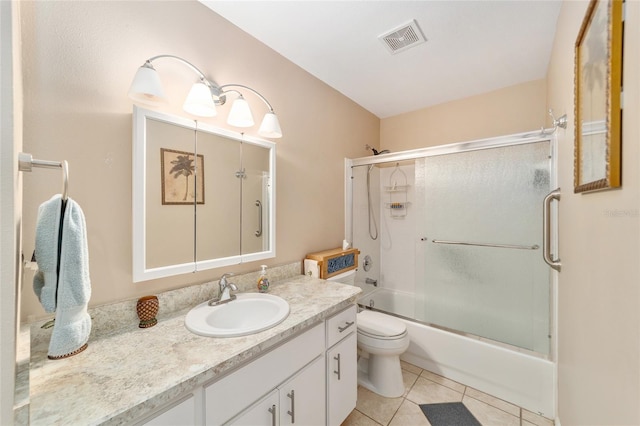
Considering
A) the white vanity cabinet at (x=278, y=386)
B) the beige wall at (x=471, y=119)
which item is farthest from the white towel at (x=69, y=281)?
the beige wall at (x=471, y=119)

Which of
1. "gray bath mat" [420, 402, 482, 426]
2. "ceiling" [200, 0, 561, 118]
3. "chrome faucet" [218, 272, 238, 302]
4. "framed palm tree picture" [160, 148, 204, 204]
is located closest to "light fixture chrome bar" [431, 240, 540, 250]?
"gray bath mat" [420, 402, 482, 426]

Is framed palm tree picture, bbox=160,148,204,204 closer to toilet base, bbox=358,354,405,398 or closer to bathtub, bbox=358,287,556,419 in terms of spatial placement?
toilet base, bbox=358,354,405,398

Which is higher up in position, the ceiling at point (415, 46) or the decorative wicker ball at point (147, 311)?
the ceiling at point (415, 46)

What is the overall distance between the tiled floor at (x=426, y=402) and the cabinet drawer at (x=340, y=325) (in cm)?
64

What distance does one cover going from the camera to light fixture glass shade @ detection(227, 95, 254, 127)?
4.72ft

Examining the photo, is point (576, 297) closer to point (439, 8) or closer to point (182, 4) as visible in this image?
point (439, 8)

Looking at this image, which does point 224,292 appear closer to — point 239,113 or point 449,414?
point 239,113

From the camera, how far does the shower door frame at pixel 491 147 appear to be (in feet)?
5.31

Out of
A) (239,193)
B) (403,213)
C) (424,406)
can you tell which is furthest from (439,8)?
(424,406)

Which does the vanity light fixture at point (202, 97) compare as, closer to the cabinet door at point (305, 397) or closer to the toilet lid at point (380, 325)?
the cabinet door at point (305, 397)

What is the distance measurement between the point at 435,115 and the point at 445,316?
2029 mm

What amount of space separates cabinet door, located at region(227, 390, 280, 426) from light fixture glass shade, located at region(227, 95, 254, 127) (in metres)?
1.38

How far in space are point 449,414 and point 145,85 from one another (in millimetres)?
2537

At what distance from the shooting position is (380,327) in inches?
75.6
